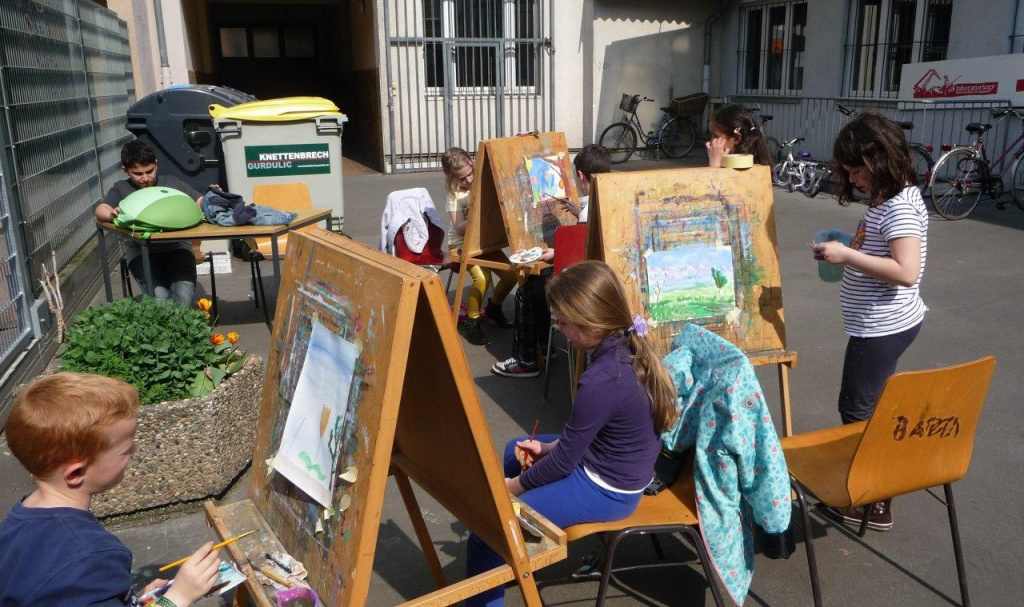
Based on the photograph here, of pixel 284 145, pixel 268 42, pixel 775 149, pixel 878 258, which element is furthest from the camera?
pixel 268 42

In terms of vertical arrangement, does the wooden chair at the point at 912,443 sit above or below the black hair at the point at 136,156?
below

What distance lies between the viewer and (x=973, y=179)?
9.62 m

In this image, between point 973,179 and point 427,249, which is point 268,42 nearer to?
point 973,179

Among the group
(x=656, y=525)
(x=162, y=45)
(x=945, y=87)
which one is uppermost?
(x=162, y=45)

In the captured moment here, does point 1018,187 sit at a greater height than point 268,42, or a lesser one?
lesser

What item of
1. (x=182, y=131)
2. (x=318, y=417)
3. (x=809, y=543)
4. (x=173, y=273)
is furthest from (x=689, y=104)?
(x=318, y=417)

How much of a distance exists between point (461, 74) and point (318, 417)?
42.9 ft

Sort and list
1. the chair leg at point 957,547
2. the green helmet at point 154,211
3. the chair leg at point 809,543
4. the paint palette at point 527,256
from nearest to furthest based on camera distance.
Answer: the chair leg at point 809,543
the chair leg at point 957,547
the green helmet at point 154,211
the paint palette at point 527,256

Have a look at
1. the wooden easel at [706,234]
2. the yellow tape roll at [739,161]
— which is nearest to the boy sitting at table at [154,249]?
the wooden easel at [706,234]

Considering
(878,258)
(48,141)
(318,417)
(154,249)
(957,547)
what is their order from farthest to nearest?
(48,141) → (154,249) → (878,258) → (957,547) → (318,417)

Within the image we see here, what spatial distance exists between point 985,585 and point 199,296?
18.4 ft

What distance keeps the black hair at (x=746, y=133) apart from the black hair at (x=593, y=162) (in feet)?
3.01

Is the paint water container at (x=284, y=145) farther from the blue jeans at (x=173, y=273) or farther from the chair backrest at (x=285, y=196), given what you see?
the blue jeans at (x=173, y=273)

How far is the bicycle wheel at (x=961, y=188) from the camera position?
9.49 metres
